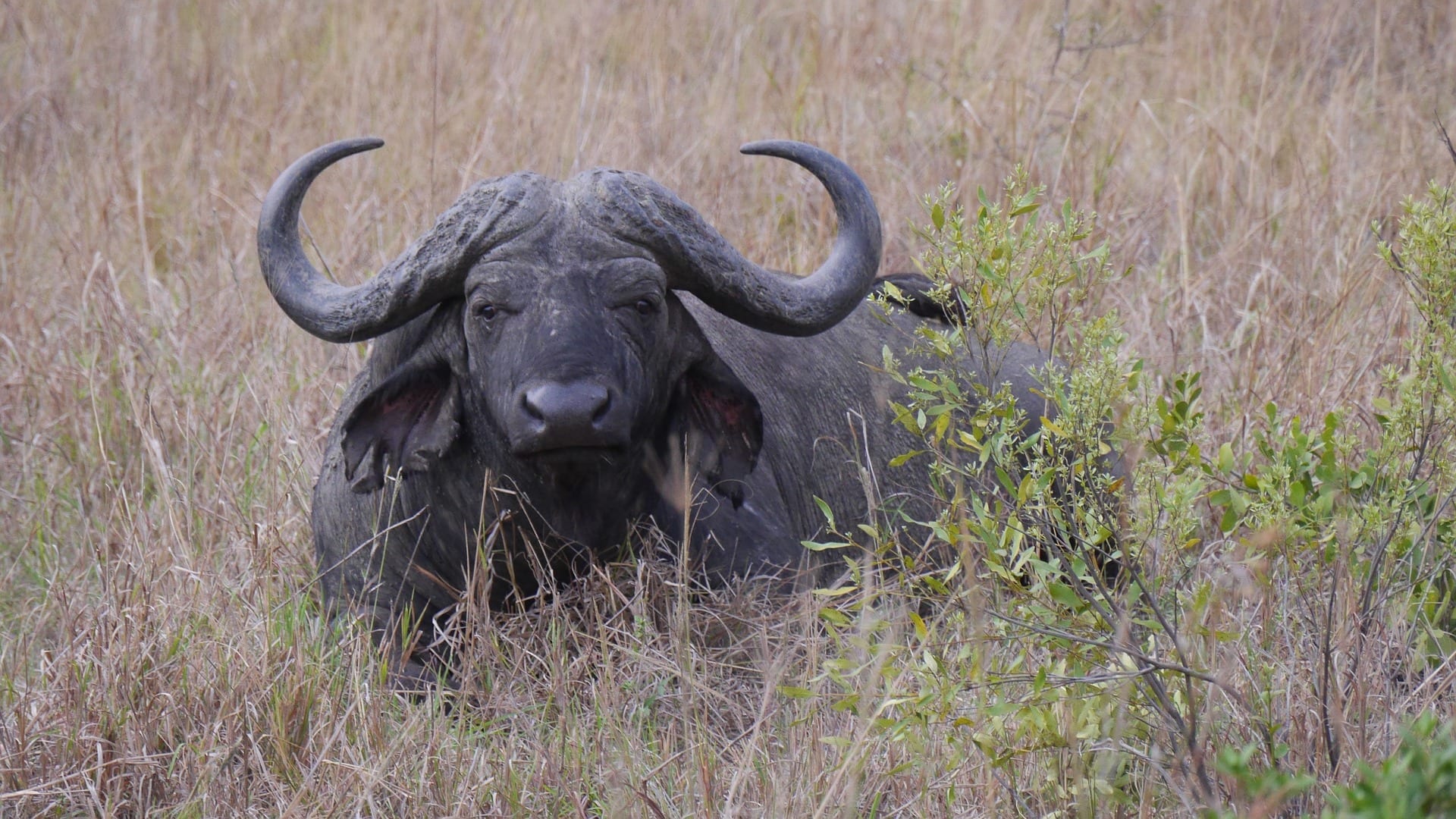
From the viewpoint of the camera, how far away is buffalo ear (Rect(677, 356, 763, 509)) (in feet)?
11.7

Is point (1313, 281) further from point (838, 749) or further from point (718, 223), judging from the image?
point (838, 749)

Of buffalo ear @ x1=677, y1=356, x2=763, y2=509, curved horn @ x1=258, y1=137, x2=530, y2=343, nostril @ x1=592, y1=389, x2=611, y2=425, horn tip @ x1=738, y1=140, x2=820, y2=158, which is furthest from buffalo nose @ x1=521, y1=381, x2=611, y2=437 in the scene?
horn tip @ x1=738, y1=140, x2=820, y2=158

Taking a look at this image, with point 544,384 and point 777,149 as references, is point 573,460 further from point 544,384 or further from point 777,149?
point 777,149

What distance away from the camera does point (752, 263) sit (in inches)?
136

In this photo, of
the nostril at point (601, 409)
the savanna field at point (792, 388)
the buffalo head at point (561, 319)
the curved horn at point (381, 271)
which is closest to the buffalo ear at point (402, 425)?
the buffalo head at point (561, 319)

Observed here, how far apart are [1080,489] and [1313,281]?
1925 mm

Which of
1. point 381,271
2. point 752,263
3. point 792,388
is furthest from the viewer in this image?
point 792,388

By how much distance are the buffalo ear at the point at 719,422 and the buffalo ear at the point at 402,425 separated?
55 cm

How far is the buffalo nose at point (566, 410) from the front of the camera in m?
2.96

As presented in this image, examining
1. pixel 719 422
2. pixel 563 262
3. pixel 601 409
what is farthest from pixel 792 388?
pixel 601 409

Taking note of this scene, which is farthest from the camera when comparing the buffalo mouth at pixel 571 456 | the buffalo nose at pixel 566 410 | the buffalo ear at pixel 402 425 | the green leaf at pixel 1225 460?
the buffalo ear at pixel 402 425

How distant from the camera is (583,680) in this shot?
3.35 metres

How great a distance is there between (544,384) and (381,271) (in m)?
0.60

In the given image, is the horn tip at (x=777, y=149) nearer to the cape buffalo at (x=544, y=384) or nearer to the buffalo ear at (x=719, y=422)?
the cape buffalo at (x=544, y=384)
